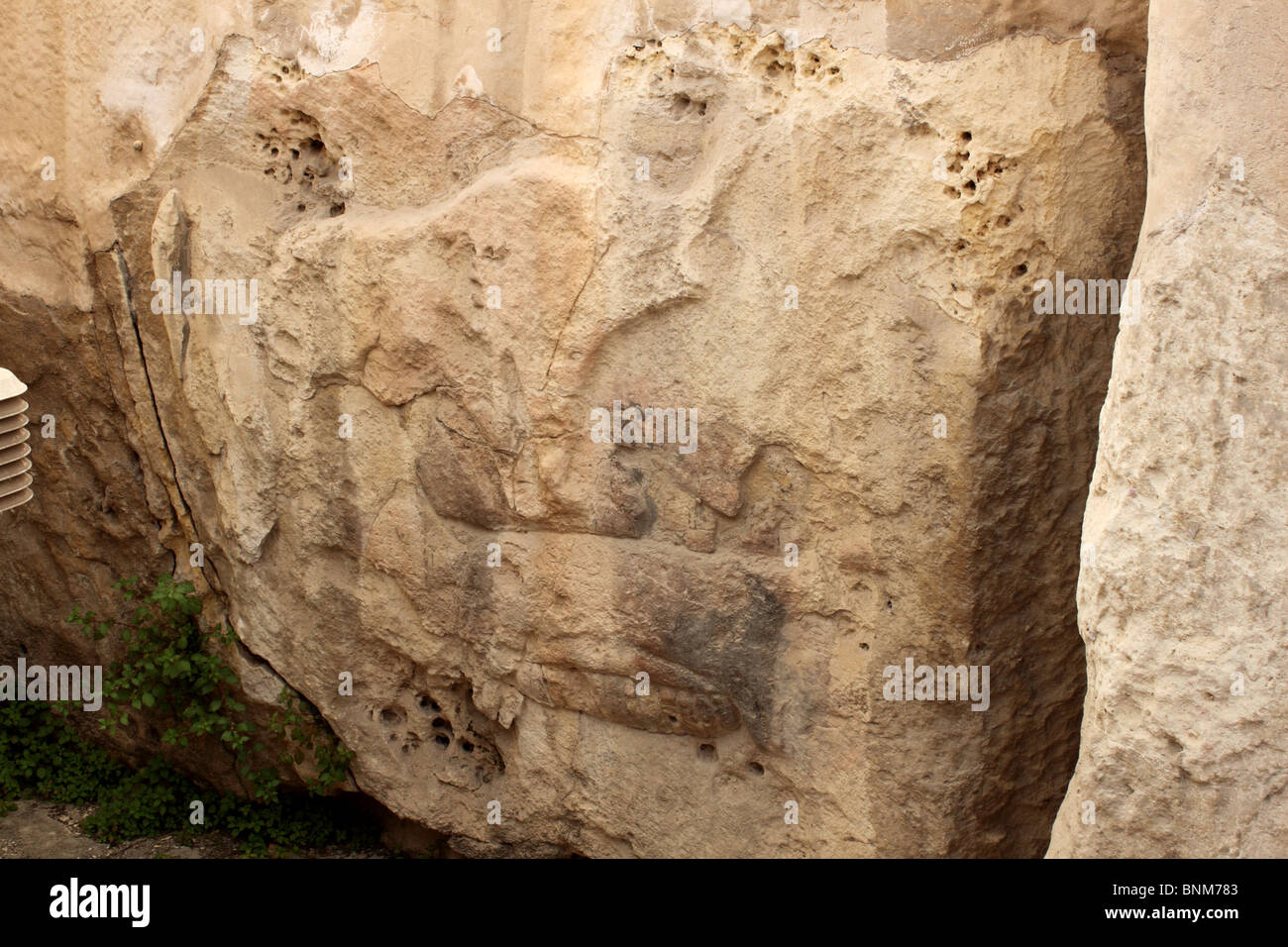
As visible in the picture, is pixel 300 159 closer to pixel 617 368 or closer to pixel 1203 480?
pixel 617 368

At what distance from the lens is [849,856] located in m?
3.47

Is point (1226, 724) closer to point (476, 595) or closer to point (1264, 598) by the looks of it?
point (1264, 598)

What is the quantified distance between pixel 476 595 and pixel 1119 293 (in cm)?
199

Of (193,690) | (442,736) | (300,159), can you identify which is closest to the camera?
(300,159)

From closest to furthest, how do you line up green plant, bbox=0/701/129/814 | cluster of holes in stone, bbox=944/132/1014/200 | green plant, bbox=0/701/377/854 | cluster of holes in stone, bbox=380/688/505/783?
1. cluster of holes in stone, bbox=944/132/1014/200
2. cluster of holes in stone, bbox=380/688/505/783
3. green plant, bbox=0/701/377/854
4. green plant, bbox=0/701/129/814

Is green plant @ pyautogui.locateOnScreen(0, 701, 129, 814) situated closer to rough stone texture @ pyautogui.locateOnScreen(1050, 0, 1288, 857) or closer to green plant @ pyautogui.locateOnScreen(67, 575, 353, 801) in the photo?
green plant @ pyautogui.locateOnScreen(67, 575, 353, 801)

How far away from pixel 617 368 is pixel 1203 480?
1589mm

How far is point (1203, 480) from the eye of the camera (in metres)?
2.35

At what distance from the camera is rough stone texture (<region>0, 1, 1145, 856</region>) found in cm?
307

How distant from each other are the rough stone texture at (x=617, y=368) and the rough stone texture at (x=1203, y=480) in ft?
1.99

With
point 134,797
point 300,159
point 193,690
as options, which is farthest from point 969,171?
point 134,797

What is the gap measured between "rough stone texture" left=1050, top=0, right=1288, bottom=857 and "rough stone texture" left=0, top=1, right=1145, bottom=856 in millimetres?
605

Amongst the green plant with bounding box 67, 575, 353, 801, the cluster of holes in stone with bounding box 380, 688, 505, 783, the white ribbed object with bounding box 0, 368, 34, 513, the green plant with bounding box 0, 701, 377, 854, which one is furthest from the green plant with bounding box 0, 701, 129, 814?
the white ribbed object with bounding box 0, 368, 34, 513

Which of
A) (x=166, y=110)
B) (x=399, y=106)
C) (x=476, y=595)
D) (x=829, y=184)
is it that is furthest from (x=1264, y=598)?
(x=166, y=110)
